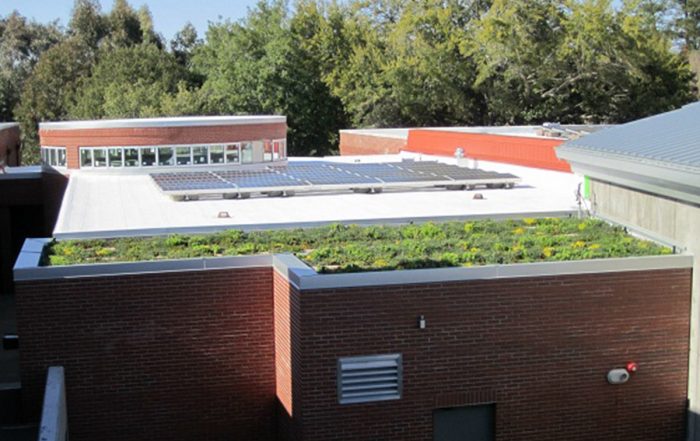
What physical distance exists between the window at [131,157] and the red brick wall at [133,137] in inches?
7.8

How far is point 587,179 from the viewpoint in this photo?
1900 centimetres

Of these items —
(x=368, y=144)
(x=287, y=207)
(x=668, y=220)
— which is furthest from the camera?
(x=368, y=144)

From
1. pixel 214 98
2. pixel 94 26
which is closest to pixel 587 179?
pixel 214 98

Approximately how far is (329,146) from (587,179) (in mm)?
49639

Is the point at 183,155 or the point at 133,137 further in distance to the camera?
the point at 183,155

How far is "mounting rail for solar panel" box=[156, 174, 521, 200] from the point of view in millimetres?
25219

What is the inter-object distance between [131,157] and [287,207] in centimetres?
1151

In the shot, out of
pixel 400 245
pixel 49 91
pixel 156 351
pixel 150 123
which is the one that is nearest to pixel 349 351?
pixel 156 351

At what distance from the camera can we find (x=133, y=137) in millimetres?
33688

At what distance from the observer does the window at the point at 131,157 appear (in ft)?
110

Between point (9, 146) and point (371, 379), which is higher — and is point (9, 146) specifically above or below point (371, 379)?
above

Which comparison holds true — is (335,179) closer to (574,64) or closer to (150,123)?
(150,123)

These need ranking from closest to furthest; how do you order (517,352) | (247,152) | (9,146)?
(517,352)
(247,152)
(9,146)

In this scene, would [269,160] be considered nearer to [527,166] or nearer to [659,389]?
[527,166]
